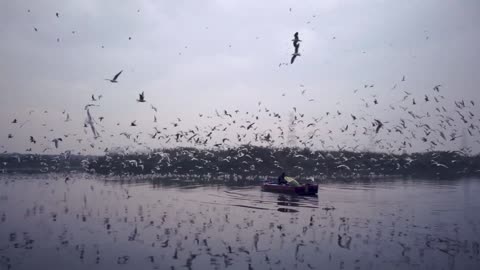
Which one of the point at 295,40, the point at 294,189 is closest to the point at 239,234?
the point at 295,40

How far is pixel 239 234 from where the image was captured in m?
18.3

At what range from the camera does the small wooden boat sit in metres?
34.3

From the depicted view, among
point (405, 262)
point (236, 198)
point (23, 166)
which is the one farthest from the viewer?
point (23, 166)

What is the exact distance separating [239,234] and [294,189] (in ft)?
58.5

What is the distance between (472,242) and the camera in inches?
667

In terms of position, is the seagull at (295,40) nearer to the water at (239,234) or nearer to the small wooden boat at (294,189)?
the water at (239,234)

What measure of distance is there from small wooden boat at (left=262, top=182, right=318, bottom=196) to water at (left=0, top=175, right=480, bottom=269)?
3.63m

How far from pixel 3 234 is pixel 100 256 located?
285 inches

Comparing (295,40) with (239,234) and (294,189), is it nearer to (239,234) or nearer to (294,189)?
(239,234)

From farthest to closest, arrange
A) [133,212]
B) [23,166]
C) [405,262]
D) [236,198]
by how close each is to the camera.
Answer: [23,166]
[236,198]
[133,212]
[405,262]

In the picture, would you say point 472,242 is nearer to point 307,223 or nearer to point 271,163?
point 307,223

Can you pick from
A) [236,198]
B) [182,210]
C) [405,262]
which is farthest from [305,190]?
[405,262]

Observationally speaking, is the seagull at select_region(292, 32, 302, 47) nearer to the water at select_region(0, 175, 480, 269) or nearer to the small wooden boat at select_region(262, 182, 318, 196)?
the water at select_region(0, 175, 480, 269)

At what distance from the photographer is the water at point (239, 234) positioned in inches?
556
